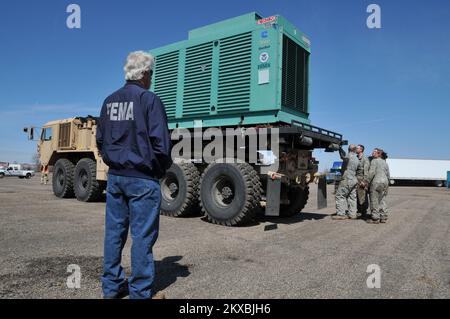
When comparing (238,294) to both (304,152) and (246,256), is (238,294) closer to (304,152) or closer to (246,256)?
(246,256)

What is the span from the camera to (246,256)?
4.84 metres

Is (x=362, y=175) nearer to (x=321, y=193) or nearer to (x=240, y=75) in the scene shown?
(x=321, y=193)

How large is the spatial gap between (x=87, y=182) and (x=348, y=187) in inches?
311

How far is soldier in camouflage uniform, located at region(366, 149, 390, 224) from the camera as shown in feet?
29.2

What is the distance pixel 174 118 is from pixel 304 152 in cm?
344

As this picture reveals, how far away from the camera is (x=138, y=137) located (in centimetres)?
300

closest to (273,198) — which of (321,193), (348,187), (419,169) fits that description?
(321,193)

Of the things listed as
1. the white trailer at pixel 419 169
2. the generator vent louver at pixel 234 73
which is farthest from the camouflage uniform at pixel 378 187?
the white trailer at pixel 419 169

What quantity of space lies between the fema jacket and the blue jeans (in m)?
0.11

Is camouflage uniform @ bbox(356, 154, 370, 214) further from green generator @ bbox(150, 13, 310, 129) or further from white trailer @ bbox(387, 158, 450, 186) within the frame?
white trailer @ bbox(387, 158, 450, 186)

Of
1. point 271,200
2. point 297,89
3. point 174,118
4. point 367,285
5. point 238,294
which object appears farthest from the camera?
point 174,118

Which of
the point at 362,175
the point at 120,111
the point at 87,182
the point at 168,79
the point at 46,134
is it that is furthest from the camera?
the point at 46,134

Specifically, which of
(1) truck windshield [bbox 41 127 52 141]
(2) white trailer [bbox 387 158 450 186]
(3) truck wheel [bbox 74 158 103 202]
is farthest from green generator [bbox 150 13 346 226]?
(2) white trailer [bbox 387 158 450 186]

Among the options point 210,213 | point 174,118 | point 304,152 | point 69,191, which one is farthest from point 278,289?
point 69,191
